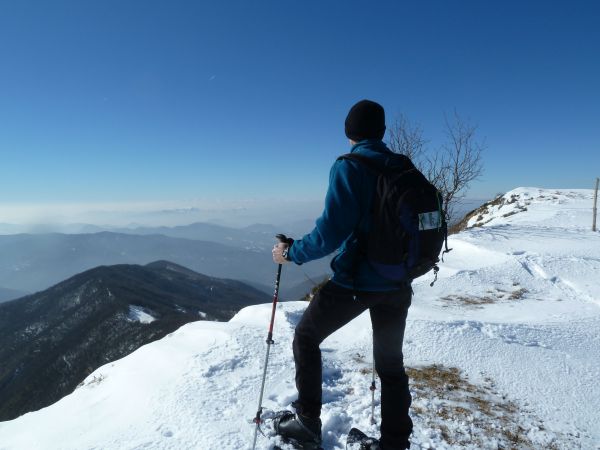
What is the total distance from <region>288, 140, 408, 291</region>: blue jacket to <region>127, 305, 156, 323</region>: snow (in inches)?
5049

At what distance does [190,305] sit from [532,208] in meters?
153

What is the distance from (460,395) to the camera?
4.76 metres

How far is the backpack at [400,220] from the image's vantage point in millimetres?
2717

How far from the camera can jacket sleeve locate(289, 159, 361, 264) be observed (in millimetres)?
2730

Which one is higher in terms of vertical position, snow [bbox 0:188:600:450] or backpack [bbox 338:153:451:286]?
backpack [bbox 338:153:451:286]

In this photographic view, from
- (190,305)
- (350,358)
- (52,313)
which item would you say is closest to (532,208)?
(350,358)

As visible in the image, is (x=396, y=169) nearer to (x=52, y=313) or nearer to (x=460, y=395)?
(x=460, y=395)

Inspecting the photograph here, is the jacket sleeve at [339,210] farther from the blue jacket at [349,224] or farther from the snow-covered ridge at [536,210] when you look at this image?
the snow-covered ridge at [536,210]

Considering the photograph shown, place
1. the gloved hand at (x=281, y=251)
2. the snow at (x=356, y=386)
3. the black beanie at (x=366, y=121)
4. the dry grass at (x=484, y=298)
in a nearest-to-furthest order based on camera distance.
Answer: the black beanie at (x=366, y=121), the gloved hand at (x=281, y=251), the snow at (x=356, y=386), the dry grass at (x=484, y=298)

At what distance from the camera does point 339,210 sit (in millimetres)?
2734

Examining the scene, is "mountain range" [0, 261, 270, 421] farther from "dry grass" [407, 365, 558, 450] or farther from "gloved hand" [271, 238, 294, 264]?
"gloved hand" [271, 238, 294, 264]

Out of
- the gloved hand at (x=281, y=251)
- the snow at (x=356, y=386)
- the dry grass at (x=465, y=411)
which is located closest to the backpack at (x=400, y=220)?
the gloved hand at (x=281, y=251)

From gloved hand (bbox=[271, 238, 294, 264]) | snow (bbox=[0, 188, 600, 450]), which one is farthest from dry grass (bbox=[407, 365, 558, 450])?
gloved hand (bbox=[271, 238, 294, 264])

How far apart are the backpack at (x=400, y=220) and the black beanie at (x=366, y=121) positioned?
0.30m
